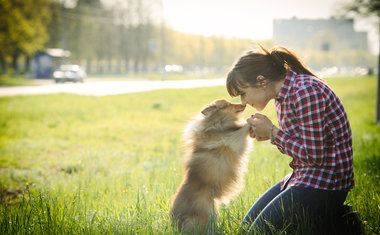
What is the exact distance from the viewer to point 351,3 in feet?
29.5

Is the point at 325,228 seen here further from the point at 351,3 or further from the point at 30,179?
the point at 351,3

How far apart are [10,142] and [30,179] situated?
3.06 metres

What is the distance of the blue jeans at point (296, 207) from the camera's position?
8.09 feet

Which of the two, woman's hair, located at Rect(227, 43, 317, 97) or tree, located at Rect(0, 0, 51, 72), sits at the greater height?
tree, located at Rect(0, 0, 51, 72)

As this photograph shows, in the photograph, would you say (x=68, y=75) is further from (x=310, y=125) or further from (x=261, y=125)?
(x=310, y=125)

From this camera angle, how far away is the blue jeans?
2467 mm

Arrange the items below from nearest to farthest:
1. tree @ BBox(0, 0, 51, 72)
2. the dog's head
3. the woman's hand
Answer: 1. the woman's hand
2. the dog's head
3. tree @ BBox(0, 0, 51, 72)

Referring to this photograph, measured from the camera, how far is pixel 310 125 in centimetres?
237

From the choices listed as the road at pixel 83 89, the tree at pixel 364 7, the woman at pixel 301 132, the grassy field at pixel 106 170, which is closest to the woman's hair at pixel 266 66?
the woman at pixel 301 132

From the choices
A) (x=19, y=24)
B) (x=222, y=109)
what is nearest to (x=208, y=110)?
(x=222, y=109)

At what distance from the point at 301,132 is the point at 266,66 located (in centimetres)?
62

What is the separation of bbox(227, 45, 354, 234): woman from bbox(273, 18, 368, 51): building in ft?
1.63

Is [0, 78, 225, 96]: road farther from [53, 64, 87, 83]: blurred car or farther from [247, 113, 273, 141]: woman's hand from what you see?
[247, 113, 273, 141]: woman's hand

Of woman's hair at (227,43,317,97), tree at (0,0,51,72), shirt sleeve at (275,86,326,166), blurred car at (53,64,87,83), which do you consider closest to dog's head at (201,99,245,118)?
→ woman's hair at (227,43,317,97)
